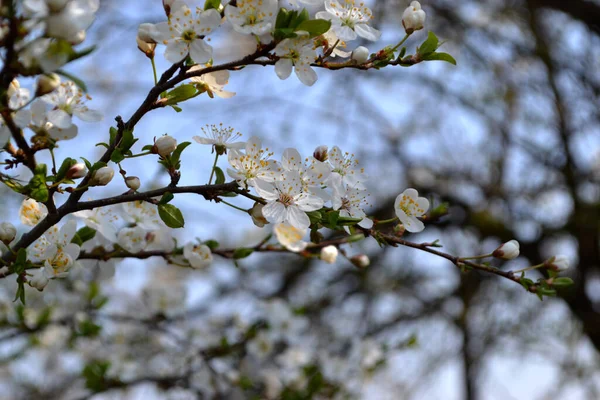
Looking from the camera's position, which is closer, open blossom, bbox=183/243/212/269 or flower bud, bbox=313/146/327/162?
flower bud, bbox=313/146/327/162

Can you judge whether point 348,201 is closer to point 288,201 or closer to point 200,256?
point 288,201

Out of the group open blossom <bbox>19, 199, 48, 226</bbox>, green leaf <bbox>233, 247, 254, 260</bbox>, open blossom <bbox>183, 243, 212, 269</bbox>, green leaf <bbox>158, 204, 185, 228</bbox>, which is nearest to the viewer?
green leaf <bbox>158, 204, 185, 228</bbox>

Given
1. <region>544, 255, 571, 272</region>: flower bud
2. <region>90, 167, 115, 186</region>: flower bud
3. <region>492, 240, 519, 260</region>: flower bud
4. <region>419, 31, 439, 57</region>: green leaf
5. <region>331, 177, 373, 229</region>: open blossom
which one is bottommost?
<region>544, 255, 571, 272</region>: flower bud

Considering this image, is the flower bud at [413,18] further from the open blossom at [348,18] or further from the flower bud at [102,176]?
the flower bud at [102,176]

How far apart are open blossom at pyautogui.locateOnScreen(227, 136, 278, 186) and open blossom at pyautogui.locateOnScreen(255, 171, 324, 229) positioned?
0.02 metres

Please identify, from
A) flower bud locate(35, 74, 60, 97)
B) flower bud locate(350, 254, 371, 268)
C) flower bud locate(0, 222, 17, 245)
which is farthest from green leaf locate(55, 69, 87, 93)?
flower bud locate(350, 254, 371, 268)

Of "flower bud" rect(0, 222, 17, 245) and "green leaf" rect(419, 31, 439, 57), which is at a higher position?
"green leaf" rect(419, 31, 439, 57)

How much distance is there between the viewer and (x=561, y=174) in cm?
404

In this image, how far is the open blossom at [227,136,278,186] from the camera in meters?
1.11

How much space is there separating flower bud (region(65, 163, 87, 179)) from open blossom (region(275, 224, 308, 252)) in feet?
1.30

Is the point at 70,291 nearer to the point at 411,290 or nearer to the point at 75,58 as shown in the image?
the point at 75,58

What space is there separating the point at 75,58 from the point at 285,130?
3.96 m

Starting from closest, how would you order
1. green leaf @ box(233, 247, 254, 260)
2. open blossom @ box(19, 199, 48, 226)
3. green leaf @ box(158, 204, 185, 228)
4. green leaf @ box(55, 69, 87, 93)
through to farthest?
green leaf @ box(55, 69, 87, 93) < green leaf @ box(158, 204, 185, 228) < open blossom @ box(19, 199, 48, 226) < green leaf @ box(233, 247, 254, 260)

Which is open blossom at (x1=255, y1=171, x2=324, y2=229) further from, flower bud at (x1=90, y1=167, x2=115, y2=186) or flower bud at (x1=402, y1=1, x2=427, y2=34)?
flower bud at (x1=402, y1=1, x2=427, y2=34)
